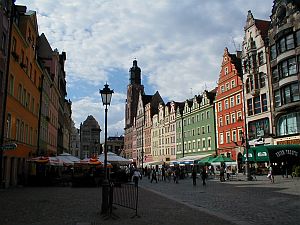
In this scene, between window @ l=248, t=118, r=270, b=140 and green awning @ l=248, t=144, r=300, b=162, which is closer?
green awning @ l=248, t=144, r=300, b=162

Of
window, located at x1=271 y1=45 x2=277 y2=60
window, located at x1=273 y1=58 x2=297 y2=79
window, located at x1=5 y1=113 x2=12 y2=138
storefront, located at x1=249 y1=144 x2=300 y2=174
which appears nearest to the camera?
window, located at x1=5 y1=113 x2=12 y2=138

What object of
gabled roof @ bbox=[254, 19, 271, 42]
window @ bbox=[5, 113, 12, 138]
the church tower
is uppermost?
the church tower

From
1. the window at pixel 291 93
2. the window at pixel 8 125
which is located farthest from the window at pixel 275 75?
the window at pixel 8 125

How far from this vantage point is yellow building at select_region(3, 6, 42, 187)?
87.1ft

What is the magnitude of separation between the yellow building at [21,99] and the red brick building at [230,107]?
3147cm

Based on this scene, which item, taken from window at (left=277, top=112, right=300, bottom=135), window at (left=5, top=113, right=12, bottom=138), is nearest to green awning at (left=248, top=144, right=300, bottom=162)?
window at (left=277, top=112, right=300, bottom=135)

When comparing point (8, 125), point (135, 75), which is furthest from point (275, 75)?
point (135, 75)

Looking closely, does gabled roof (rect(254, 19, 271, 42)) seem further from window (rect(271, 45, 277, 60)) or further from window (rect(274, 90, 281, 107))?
window (rect(274, 90, 281, 107))

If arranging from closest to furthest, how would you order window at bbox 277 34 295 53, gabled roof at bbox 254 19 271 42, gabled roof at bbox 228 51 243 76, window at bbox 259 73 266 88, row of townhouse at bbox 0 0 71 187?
row of townhouse at bbox 0 0 71 187
window at bbox 277 34 295 53
window at bbox 259 73 266 88
gabled roof at bbox 254 19 271 42
gabled roof at bbox 228 51 243 76

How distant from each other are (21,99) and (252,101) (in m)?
33.7

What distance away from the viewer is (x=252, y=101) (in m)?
51.4

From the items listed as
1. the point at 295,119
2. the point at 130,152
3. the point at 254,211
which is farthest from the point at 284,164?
the point at 130,152

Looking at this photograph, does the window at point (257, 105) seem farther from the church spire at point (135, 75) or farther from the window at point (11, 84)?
the church spire at point (135, 75)

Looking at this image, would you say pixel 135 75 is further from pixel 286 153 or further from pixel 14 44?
pixel 14 44
